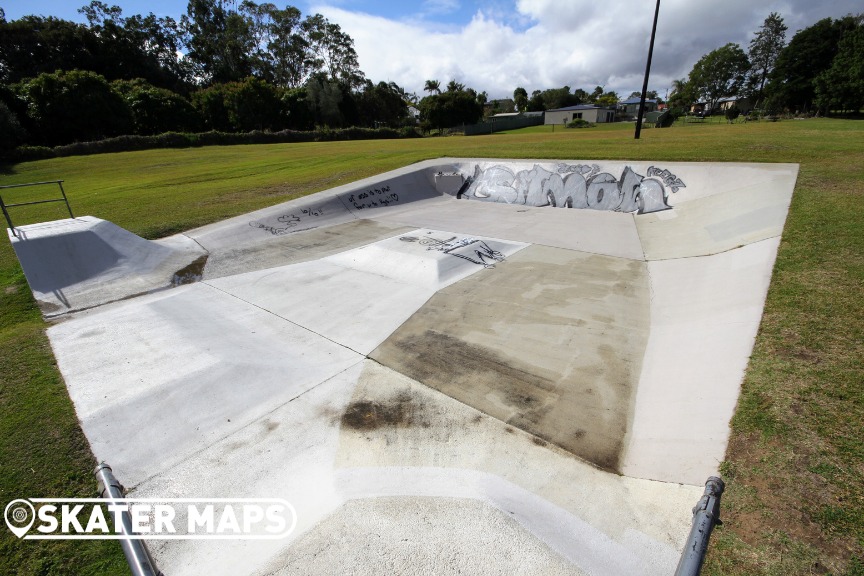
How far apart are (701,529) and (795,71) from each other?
Result: 338 feet

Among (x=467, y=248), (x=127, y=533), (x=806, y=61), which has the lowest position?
(x=467, y=248)

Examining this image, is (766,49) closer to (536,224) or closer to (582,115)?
(582,115)

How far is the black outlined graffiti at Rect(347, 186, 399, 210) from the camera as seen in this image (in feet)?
65.9

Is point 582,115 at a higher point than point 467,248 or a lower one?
higher

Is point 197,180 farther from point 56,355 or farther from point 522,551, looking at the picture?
point 522,551

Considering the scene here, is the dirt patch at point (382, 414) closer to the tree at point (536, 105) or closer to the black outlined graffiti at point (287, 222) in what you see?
the black outlined graffiti at point (287, 222)

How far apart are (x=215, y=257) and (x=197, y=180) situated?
51.8 feet

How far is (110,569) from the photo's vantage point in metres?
3.78

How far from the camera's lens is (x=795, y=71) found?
72062 mm

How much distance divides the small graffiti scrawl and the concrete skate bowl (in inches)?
149

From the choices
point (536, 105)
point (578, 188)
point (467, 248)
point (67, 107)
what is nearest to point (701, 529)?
point (467, 248)

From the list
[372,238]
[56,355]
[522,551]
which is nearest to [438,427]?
[522,551]

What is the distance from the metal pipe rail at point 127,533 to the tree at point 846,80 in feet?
269

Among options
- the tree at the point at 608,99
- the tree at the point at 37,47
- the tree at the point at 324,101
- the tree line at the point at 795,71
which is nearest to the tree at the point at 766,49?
the tree line at the point at 795,71
